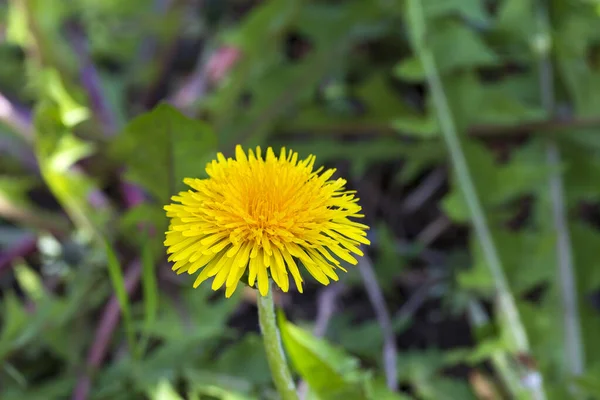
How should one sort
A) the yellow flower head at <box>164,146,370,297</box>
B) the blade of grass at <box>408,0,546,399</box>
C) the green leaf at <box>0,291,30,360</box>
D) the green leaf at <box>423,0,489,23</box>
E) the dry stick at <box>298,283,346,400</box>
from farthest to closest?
the green leaf at <box>423,0,489,23</box>, the dry stick at <box>298,283,346,400</box>, the blade of grass at <box>408,0,546,399</box>, the green leaf at <box>0,291,30,360</box>, the yellow flower head at <box>164,146,370,297</box>

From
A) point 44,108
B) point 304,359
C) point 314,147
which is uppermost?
point 314,147

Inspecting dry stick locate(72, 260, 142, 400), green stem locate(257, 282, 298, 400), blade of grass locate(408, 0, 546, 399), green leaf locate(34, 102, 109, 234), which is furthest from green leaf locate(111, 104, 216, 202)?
blade of grass locate(408, 0, 546, 399)

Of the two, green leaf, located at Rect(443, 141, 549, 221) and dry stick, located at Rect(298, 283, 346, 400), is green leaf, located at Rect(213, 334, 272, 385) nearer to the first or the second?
dry stick, located at Rect(298, 283, 346, 400)

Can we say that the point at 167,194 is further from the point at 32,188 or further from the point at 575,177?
the point at 575,177

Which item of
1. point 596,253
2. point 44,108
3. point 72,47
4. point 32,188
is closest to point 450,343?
point 596,253

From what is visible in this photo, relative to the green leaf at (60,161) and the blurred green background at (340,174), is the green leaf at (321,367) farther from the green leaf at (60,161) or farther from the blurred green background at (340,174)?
the green leaf at (60,161)

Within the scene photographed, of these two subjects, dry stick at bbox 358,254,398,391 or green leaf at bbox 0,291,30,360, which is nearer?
green leaf at bbox 0,291,30,360

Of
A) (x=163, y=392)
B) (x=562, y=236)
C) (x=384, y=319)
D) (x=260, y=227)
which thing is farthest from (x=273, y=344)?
(x=562, y=236)
